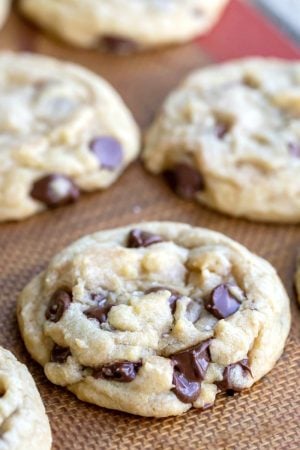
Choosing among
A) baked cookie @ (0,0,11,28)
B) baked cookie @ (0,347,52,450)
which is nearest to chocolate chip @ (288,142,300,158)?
baked cookie @ (0,347,52,450)

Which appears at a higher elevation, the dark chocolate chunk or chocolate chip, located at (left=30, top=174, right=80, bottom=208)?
the dark chocolate chunk

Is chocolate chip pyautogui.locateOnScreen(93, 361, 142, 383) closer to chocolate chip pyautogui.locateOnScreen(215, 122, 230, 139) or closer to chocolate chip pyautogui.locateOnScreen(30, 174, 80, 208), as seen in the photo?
chocolate chip pyautogui.locateOnScreen(30, 174, 80, 208)

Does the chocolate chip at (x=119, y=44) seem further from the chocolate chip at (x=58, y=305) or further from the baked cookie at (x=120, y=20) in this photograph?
the chocolate chip at (x=58, y=305)

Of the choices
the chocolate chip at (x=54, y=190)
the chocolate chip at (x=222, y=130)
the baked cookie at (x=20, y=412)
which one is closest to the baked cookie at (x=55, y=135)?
the chocolate chip at (x=54, y=190)

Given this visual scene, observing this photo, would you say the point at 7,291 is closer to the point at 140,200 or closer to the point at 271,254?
the point at 140,200

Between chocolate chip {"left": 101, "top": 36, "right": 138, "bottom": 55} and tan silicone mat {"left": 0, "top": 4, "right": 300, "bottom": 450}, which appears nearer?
tan silicone mat {"left": 0, "top": 4, "right": 300, "bottom": 450}

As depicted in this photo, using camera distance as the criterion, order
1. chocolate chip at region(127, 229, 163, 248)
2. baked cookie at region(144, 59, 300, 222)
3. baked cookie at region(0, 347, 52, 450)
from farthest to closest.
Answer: baked cookie at region(144, 59, 300, 222) → chocolate chip at region(127, 229, 163, 248) → baked cookie at region(0, 347, 52, 450)

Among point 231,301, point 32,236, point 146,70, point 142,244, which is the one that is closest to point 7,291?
point 32,236
